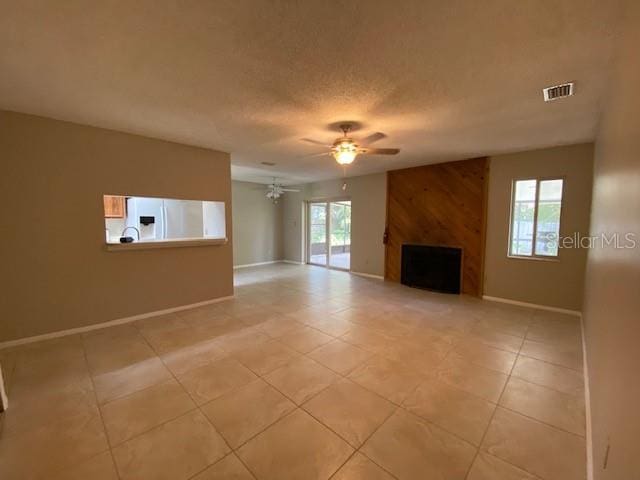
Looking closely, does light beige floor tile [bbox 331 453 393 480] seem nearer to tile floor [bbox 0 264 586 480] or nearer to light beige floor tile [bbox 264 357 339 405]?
tile floor [bbox 0 264 586 480]

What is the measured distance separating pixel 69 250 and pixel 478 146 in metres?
5.81

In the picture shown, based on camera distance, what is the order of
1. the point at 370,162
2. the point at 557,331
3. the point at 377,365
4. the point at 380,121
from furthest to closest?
the point at 370,162
the point at 557,331
the point at 380,121
the point at 377,365

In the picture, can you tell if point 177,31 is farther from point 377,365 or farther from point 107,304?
point 107,304

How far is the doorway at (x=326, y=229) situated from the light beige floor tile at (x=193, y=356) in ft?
16.6

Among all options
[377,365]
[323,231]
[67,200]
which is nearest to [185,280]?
[67,200]

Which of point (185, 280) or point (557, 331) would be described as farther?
point (185, 280)

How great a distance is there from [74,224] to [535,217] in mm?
6692

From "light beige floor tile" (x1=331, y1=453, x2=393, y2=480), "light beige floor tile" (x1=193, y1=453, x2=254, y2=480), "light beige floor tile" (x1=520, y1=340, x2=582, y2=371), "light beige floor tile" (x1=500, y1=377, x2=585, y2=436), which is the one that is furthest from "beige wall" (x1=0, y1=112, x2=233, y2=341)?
"light beige floor tile" (x1=520, y1=340, x2=582, y2=371)

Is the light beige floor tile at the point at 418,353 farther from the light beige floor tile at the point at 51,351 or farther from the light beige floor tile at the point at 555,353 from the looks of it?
the light beige floor tile at the point at 51,351

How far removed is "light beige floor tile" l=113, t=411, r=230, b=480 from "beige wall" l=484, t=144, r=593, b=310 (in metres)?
4.88

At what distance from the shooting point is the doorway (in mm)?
7785

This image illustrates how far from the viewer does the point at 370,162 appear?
514 cm

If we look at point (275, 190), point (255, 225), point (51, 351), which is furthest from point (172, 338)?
point (255, 225)

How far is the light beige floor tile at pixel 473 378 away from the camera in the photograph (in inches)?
85.3
